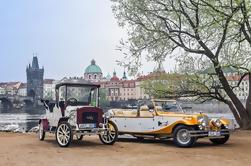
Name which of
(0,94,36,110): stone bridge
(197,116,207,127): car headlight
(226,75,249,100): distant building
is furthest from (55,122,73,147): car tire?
(0,94,36,110): stone bridge

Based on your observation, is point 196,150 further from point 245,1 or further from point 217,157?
point 245,1

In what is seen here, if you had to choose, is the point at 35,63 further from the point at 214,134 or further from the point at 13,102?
the point at 214,134

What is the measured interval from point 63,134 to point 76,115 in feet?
2.70

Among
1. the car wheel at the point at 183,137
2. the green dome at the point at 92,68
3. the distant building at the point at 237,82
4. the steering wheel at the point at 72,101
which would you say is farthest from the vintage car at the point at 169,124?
the green dome at the point at 92,68

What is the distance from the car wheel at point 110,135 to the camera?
16.2 meters

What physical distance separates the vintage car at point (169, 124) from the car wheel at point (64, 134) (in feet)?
11.0

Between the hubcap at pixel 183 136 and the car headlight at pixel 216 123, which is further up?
the car headlight at pixel 216 123

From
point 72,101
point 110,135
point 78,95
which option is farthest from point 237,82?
point 72,101

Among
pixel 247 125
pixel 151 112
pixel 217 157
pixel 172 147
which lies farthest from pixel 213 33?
pixel 217 157

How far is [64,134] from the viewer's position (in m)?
15.6

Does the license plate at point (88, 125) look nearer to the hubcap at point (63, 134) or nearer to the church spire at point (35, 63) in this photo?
the hubcap at point (63, 134)

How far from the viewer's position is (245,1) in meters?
19.8

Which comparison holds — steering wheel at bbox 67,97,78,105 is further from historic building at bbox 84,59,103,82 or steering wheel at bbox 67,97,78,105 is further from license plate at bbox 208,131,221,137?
historic building at bbox 84,59,103,82

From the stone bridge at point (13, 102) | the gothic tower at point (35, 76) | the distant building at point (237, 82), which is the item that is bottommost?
the distant building at point (237, 82)
